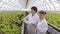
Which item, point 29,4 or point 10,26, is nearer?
point 10,26

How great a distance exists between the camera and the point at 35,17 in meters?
3.97

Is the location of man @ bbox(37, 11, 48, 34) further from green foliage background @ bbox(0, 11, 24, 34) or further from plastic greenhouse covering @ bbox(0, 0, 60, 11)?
plastic greenhouse covering @ bbox(0, 0, 60, 11)

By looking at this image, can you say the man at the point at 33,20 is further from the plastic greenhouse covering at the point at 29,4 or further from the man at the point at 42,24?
the plastic greenhouse covering at the point at 29,4

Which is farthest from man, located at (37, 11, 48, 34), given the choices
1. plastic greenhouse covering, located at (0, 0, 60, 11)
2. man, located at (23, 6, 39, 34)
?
plastic greenhouse covering, located at (0, 0, 60, 11)

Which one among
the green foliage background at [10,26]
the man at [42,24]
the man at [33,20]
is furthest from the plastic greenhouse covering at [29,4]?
the man at [42,24]

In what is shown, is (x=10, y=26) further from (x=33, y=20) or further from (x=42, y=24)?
(x=42, y=24)

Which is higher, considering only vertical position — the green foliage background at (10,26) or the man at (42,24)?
the man at (42,24)

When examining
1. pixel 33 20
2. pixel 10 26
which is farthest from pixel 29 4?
pixel 33 20

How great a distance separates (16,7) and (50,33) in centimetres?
990

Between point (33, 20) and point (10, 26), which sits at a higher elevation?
point (33, 20)

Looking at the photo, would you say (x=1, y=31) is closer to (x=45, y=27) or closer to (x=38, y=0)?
(x=45, y=27)

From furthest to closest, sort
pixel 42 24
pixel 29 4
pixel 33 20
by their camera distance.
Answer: pixel 29 4
pixel 33 20
pixel 42 24

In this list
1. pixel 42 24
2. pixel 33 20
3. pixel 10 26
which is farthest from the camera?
pixel 10 26

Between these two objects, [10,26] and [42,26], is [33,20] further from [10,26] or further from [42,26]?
[10,26]
